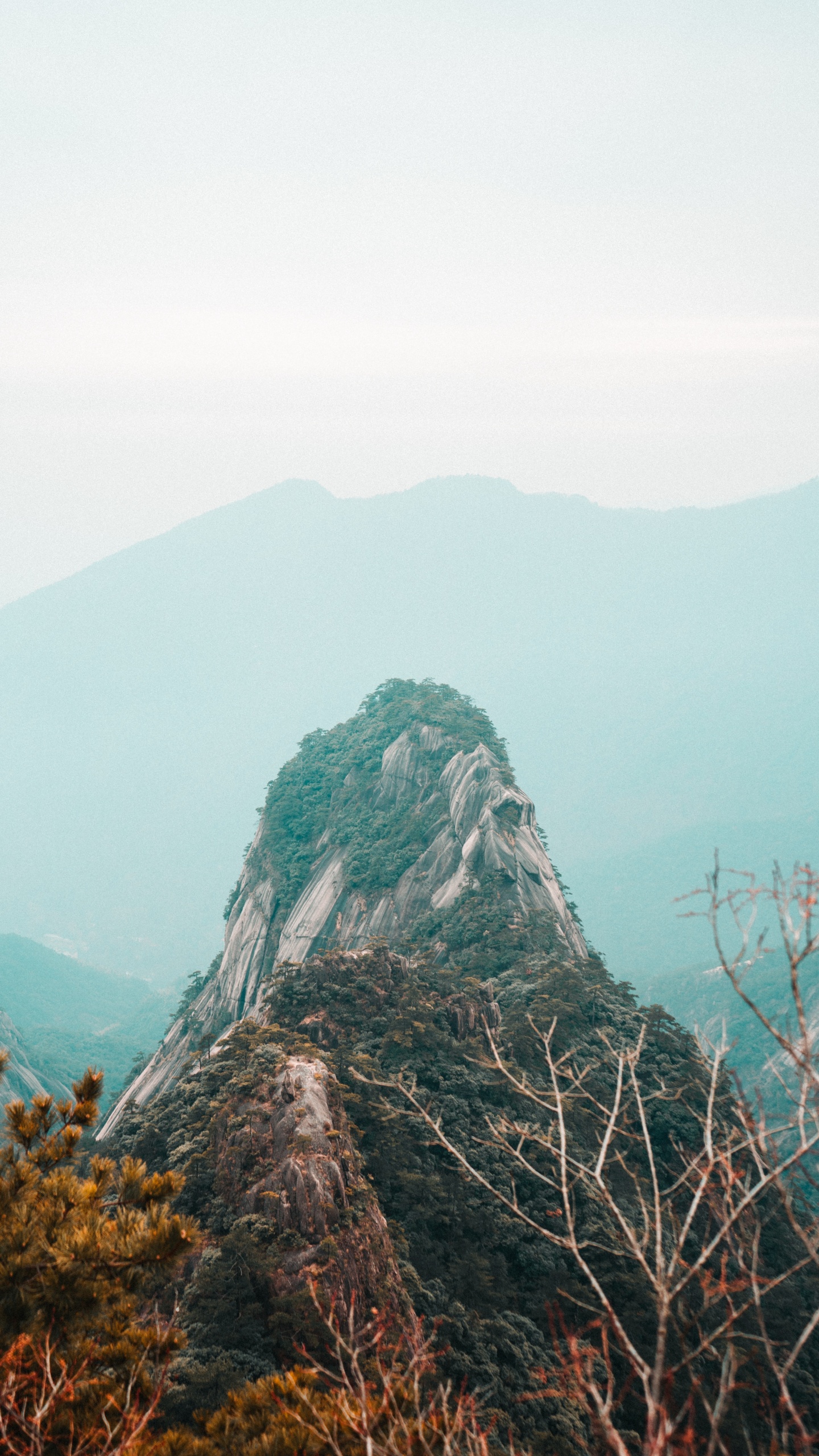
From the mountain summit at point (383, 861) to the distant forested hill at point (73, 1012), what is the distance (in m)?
31.8

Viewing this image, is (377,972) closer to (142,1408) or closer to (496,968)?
(496,968)

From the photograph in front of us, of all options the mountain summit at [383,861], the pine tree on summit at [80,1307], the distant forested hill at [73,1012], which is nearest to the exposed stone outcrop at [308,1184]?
the pine tree on summit at [80,1307]

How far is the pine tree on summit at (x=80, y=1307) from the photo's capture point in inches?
299

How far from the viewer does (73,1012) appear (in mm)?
133500

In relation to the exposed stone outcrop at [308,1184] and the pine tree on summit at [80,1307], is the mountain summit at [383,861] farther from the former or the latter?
the pine tree on summit at [80,1307]

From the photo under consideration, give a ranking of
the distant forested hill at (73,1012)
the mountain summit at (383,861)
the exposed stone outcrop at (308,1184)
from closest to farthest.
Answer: the exposed stone outcrop at (308,1184) → the mountain summit at (383,861) → the distant forested hill at (73,1012)

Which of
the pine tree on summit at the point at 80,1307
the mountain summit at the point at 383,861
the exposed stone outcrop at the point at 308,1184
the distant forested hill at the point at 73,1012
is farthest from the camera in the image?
the distant forested hill at the point at 73,1012

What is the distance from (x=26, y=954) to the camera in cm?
14250

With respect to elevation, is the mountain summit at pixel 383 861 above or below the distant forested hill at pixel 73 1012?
above

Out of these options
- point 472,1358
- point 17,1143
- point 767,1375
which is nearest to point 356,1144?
point 472,1358

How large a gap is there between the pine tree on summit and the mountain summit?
28814 millimetres

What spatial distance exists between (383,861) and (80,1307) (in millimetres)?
40350

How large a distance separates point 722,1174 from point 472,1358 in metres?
11.0

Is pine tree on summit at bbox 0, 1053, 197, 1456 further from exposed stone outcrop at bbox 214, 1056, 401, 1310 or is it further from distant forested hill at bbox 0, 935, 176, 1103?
distant forested hill at bbox 0, 935, 176, 1103
